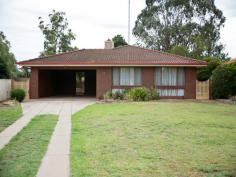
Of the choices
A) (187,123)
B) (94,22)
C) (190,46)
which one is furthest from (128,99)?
(190,46)

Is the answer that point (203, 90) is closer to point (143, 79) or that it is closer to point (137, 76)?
point (143, 79)

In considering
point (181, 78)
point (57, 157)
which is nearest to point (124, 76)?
point (181, 78)

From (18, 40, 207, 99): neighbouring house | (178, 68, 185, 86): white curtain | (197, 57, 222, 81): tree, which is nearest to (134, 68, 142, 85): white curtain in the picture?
(18, 40, 207, 99): neighbouring house

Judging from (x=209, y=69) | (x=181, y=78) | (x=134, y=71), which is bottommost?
(x=181, y=78)

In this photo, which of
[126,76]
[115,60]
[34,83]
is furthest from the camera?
[34,83]

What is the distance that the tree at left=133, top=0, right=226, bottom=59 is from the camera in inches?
1897

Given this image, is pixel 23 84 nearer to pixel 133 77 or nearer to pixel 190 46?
pixel 133 77

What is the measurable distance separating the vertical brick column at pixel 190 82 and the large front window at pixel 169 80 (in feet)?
0.97

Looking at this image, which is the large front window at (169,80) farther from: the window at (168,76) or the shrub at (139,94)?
the shrub at (139,94)

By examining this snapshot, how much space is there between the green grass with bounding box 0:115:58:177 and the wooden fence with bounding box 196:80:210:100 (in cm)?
1705

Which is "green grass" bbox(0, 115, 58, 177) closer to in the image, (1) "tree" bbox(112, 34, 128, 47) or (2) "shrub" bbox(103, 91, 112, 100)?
(2) "shrub" bbox(103, 91, 112, 100)

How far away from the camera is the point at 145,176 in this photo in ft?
19.8

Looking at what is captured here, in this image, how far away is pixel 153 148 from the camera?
27.1 feet

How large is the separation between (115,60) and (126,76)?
1443mm
